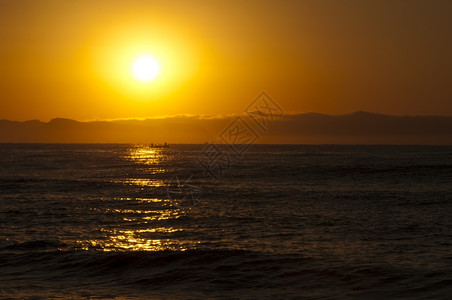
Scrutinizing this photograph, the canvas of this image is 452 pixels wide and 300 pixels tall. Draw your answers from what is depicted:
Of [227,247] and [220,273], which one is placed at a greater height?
[227,247]

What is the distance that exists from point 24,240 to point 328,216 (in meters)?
17.3

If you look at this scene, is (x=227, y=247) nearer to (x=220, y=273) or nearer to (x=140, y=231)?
(x=220, y=273)

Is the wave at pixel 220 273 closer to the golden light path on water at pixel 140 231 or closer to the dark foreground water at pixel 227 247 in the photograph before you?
the dark foreground water at pixel 227 247

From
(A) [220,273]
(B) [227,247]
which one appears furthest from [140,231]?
(A) [220,273]

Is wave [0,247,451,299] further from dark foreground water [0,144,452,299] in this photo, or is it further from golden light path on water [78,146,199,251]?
golden light path on water [78,146,199,251]

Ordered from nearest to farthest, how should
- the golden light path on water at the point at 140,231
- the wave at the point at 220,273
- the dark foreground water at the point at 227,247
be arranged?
1. the wave at the point at 220,273
2. the dark foreground water at the point at 227,247
3. the golden light path on water at the point at 140,231

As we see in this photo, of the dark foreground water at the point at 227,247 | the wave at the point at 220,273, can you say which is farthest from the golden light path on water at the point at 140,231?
the wave at the point at 220,273

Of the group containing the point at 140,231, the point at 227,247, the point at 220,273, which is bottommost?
the point at 220,273

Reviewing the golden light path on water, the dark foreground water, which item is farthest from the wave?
the golden light path on water

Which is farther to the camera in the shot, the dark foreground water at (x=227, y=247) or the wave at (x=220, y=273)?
the dark foreground water at (x=227, y=247)

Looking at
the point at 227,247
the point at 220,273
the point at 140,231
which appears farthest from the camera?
the point at 140,231

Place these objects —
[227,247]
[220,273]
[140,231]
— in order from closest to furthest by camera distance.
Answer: [220,273], [227,247], [140,231]

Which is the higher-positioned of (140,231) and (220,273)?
(140,231)

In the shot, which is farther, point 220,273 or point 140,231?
point 140,231
